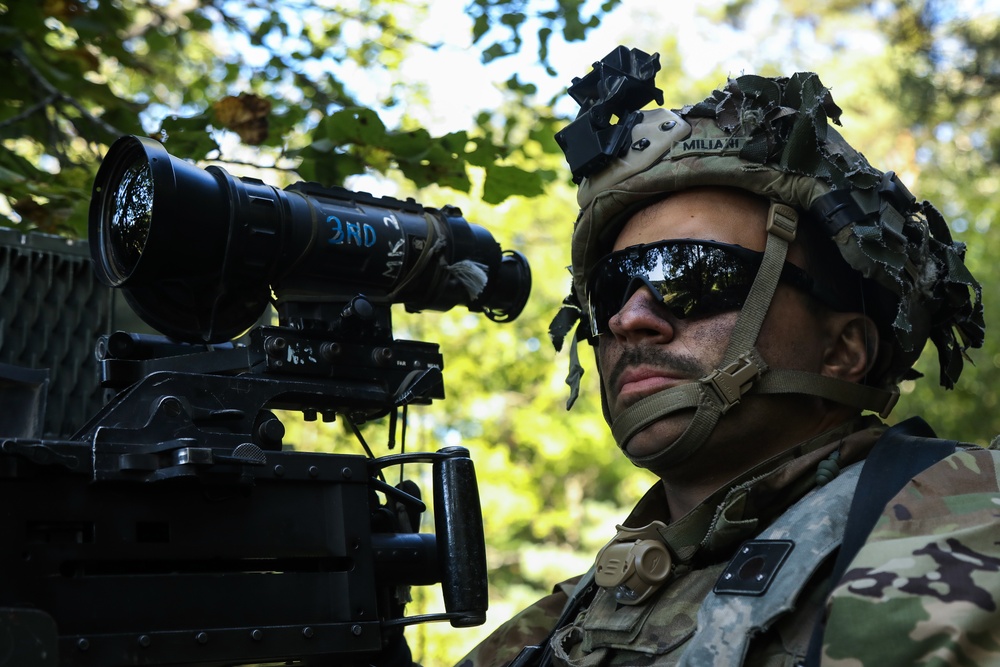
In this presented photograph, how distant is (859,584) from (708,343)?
94 cm

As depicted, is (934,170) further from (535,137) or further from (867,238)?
(867,238)

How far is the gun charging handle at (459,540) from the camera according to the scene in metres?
2.61

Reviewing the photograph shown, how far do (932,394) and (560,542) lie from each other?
608 cm

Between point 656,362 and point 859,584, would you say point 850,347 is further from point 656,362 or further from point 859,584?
point 859,584

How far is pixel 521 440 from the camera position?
49.0 ft

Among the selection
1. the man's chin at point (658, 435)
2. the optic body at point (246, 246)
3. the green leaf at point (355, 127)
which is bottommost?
the man's chin at point (658, 435)

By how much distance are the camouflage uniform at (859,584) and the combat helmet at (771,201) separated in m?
0.21

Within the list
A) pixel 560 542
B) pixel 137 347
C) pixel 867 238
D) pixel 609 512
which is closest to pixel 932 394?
pixel 609 512

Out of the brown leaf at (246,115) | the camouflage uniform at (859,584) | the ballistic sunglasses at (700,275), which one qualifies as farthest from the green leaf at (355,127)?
the camouflage uniform at (859,584)

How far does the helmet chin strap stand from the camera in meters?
2.79

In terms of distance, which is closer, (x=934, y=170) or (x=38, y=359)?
(x=38, y=359)

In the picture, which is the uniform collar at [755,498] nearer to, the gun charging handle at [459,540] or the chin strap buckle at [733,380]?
the chin strap buckle at [733,380]

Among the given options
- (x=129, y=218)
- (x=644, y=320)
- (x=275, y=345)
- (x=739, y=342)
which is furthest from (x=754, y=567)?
(x=129, y=218)

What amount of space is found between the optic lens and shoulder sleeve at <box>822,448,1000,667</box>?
1748 millimetres
